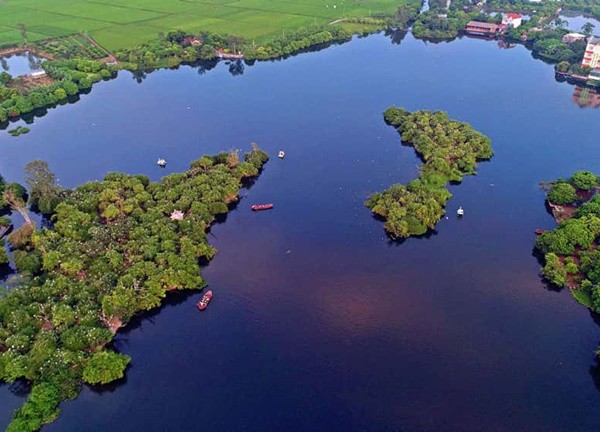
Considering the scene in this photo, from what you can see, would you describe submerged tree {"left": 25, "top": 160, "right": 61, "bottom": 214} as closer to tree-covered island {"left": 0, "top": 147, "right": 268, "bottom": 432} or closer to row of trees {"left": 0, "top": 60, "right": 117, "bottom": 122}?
tree-covered island {"left": 0, "top": 147, "right": 268, "bottom": 432}

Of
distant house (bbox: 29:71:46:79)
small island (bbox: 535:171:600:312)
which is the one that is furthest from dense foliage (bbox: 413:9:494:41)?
distant house (bbox: 29:71:46:79)

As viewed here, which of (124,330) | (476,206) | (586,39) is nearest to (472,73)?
(586,39)

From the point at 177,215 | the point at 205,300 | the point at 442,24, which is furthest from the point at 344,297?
the point at 442,24

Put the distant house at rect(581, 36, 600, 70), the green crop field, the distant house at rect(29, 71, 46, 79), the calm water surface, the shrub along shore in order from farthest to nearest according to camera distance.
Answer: the green crop field
the distant house at rect(581, 36, 600, 70)
the distant house at rect(29, 71, 46, 79)
the shrub along shore
the calm water surface

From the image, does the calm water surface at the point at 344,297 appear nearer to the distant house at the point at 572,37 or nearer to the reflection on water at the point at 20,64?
the reflection on water at the point at 20,64

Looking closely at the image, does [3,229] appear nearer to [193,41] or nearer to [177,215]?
[177,215]

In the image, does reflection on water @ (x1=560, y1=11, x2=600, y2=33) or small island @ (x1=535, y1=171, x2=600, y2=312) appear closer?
small island @ (x1=535, y1=171, x2=600, y2=312)

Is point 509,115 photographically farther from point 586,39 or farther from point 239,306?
point 239,306
